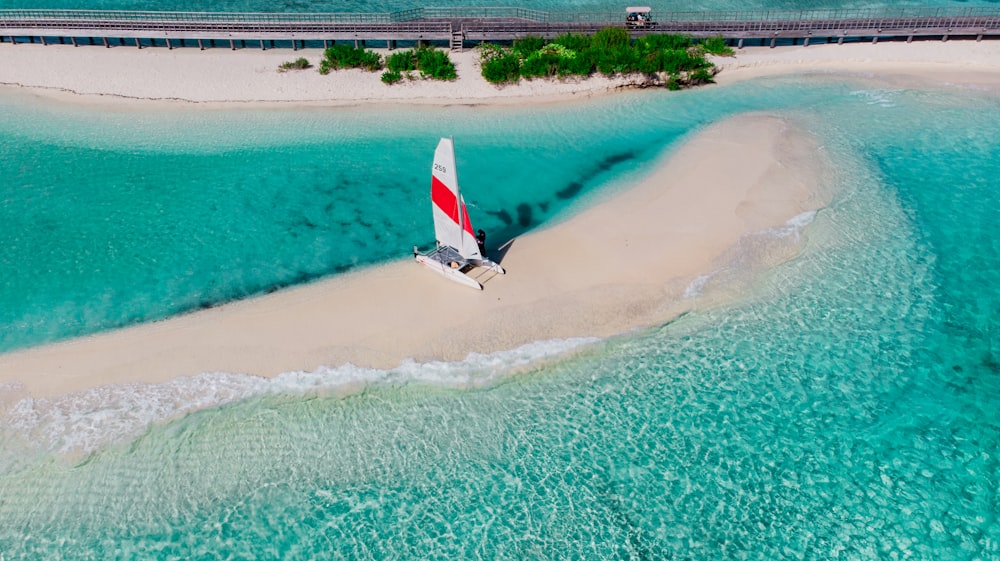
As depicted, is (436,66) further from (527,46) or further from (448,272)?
(448,272)

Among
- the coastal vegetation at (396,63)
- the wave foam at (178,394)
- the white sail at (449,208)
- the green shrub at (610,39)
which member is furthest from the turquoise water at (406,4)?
the wave foam at (178,394)

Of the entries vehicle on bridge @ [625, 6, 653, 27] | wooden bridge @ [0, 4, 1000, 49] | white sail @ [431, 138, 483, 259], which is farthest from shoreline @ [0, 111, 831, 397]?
wooden bridge @ [0, 4, 1000, 49]

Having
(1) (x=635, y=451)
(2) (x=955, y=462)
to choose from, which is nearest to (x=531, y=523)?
(1) (x=635, y=451)

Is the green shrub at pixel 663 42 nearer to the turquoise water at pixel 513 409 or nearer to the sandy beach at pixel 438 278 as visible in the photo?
the sandy beach at pixel 438 278

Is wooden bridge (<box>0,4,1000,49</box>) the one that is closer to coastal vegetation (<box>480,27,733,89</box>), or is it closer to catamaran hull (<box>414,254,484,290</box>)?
coastal vegetation (<box>480,27,733,89</box>)

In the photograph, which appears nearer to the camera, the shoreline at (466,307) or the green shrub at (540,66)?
the shoreline at (466,307)

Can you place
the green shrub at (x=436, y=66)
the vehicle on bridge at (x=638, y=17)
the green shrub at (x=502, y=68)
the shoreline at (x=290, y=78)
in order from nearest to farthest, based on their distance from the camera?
1. the shoreline at (x=290, y=78)
2. the green shrub at (x=502, y=68)
3. the green shrub at (x=436, y=66)
4. the vehicle on bridge at (x=638, y=17)

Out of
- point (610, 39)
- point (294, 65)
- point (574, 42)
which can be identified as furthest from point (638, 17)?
point (294, 65)

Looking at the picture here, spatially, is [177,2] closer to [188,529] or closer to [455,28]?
[455,28]
